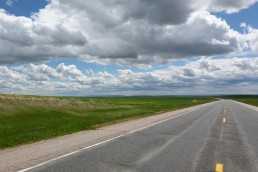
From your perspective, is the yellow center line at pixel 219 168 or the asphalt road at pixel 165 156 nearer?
the yellow center line at pixel 219 168

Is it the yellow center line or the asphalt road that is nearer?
the yellow center line

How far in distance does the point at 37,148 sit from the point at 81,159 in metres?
2.86

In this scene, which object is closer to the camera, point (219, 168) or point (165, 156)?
point (219, 168)

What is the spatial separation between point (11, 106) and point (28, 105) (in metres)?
3.92

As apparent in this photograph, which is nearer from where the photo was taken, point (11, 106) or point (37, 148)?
point (37, 148)

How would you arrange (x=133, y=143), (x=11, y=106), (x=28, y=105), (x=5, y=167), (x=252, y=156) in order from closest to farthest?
(x=5, y=167)
(x=252, y=156)
(x=133, y=143)
(x=11, y=106)
(x=28, y=105)

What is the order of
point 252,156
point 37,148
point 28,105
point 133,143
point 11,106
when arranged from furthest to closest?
point 28,105
point 11,106
point 133,143
point 37,148
point 252,156

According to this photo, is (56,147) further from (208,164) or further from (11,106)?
(11,106)

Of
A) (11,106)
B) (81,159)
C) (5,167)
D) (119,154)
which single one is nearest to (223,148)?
(119,154)

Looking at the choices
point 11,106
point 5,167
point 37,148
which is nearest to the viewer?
point 5,167

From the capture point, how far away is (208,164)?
8.70 meters

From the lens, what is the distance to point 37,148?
11.4 meters

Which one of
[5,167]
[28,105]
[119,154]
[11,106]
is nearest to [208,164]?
[119,154]

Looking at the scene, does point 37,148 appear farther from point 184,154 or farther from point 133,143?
point 184,154
